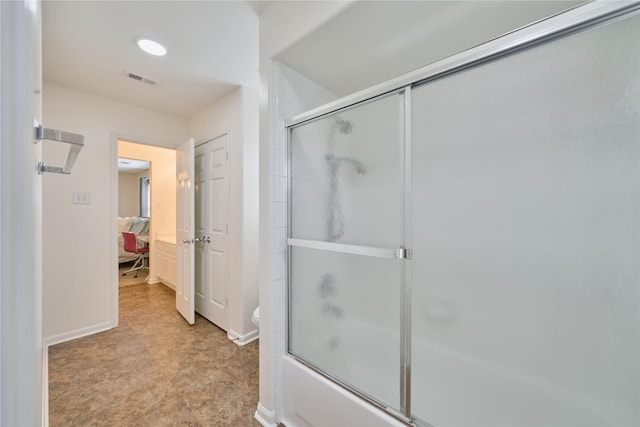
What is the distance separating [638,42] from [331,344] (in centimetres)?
182

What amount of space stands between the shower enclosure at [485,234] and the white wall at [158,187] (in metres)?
3.59

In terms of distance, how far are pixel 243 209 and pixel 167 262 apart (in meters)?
2.35

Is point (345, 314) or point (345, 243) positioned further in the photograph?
point (345, 314)

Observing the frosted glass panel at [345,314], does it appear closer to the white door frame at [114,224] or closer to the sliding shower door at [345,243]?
the sliding shower door at [345,243]

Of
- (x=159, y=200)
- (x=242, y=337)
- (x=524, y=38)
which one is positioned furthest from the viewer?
(x=159, y=200)

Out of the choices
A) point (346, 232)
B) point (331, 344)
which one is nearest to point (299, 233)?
point (346, 232)

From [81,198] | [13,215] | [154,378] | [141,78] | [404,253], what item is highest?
[141,78]

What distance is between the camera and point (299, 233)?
5.22 ft

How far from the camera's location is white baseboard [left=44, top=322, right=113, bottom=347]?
7.60ft

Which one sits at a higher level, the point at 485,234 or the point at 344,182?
the point at 344,182

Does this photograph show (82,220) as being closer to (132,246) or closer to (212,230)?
(212,230)

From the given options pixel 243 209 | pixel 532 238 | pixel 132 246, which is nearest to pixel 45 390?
pixel 243 209

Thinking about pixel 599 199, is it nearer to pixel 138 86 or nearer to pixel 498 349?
pixel 498 349

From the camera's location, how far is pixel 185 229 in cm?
289
